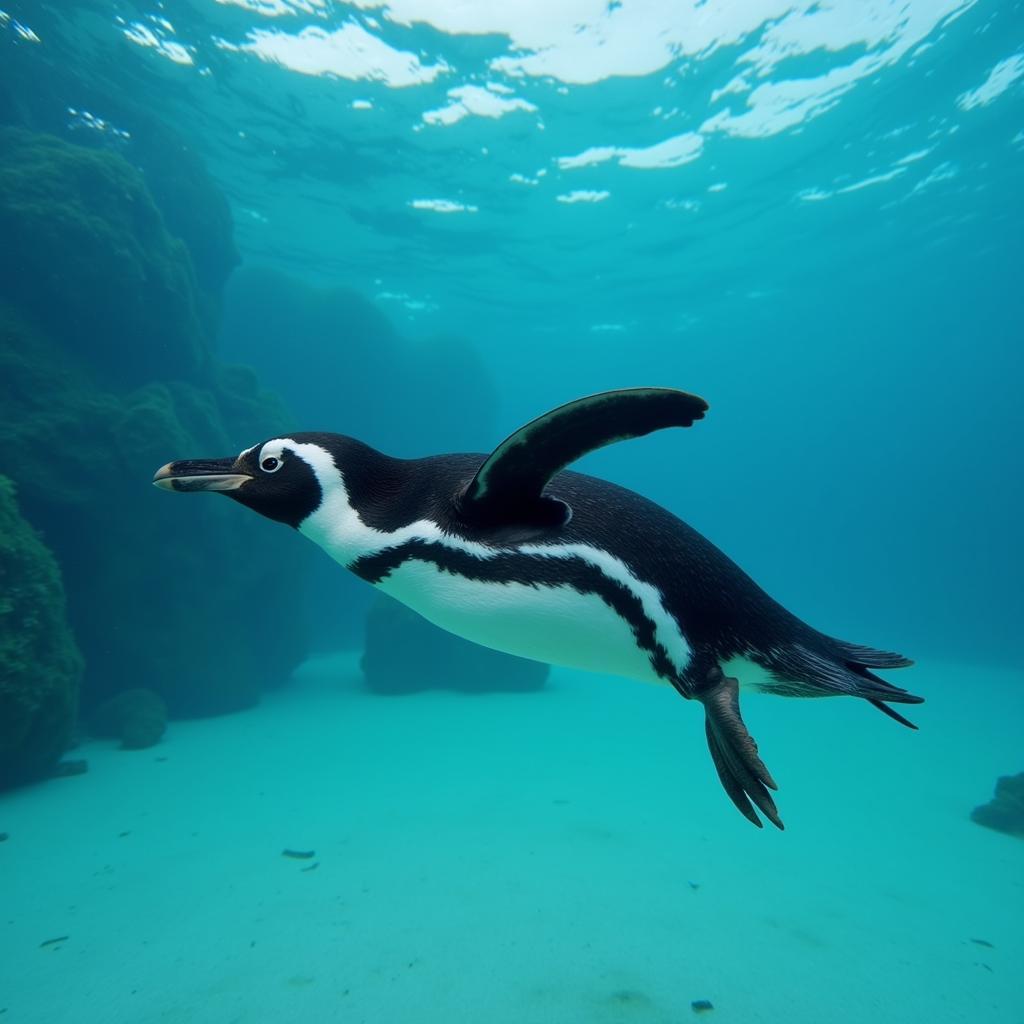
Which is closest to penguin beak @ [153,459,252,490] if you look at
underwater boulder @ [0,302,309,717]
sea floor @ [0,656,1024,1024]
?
sea floor @ [0,656,1024,1024]

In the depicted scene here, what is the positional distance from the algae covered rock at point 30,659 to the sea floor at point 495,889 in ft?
1.71

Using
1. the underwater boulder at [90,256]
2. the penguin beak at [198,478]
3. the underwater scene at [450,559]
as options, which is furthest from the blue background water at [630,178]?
the penguin beak at [198,478]

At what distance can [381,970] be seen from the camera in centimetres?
363

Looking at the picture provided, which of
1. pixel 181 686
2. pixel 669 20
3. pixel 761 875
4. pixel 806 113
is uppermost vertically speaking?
pixel 806 113

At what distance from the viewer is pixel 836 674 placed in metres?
1.45

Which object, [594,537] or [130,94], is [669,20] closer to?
[130,94]

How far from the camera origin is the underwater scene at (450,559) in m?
1.61

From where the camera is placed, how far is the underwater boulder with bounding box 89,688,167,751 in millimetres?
8727

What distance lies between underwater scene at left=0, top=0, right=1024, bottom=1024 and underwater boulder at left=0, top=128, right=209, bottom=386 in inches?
3.1

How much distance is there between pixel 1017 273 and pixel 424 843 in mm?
40095

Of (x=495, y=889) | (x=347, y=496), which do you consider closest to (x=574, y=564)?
(x=347, y=496)

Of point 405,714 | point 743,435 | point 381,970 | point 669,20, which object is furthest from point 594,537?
point 743,435

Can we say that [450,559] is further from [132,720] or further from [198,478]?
[132,720]

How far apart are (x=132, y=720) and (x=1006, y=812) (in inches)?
463
